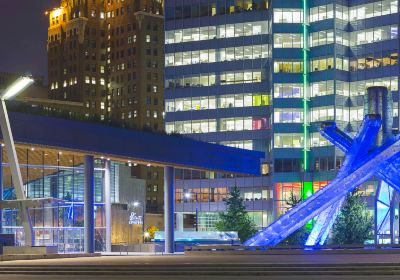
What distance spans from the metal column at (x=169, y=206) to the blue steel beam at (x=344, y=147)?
11.9m

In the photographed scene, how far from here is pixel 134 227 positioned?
302ft

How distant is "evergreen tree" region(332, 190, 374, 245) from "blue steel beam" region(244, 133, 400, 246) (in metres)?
20.6

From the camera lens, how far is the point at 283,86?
11881 cm

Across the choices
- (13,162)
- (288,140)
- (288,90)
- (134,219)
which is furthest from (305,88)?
(13,162)

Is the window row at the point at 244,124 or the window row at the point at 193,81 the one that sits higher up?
the window row at the point at 193,81

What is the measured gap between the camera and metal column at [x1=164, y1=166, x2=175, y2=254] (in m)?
64.2

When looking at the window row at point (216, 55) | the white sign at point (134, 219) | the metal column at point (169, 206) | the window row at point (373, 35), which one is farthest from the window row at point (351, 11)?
the metal column at point (169, 206)

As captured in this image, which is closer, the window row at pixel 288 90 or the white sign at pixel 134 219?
the white sign at pixel 134 219

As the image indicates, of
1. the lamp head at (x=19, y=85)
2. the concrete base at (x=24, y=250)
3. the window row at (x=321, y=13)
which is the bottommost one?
the concrete base at (x=24, y=250)

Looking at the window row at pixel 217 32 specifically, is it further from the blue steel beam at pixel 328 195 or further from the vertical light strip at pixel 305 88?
the blue steel beam at pixel 328 195

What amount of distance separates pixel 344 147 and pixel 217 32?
7215cm

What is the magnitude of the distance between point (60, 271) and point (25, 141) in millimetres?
16226

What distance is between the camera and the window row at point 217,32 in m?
124

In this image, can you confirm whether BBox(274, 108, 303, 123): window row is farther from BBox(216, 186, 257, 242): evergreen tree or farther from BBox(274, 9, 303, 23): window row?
BBox(216, 186, 257, 242): evergreen tree
